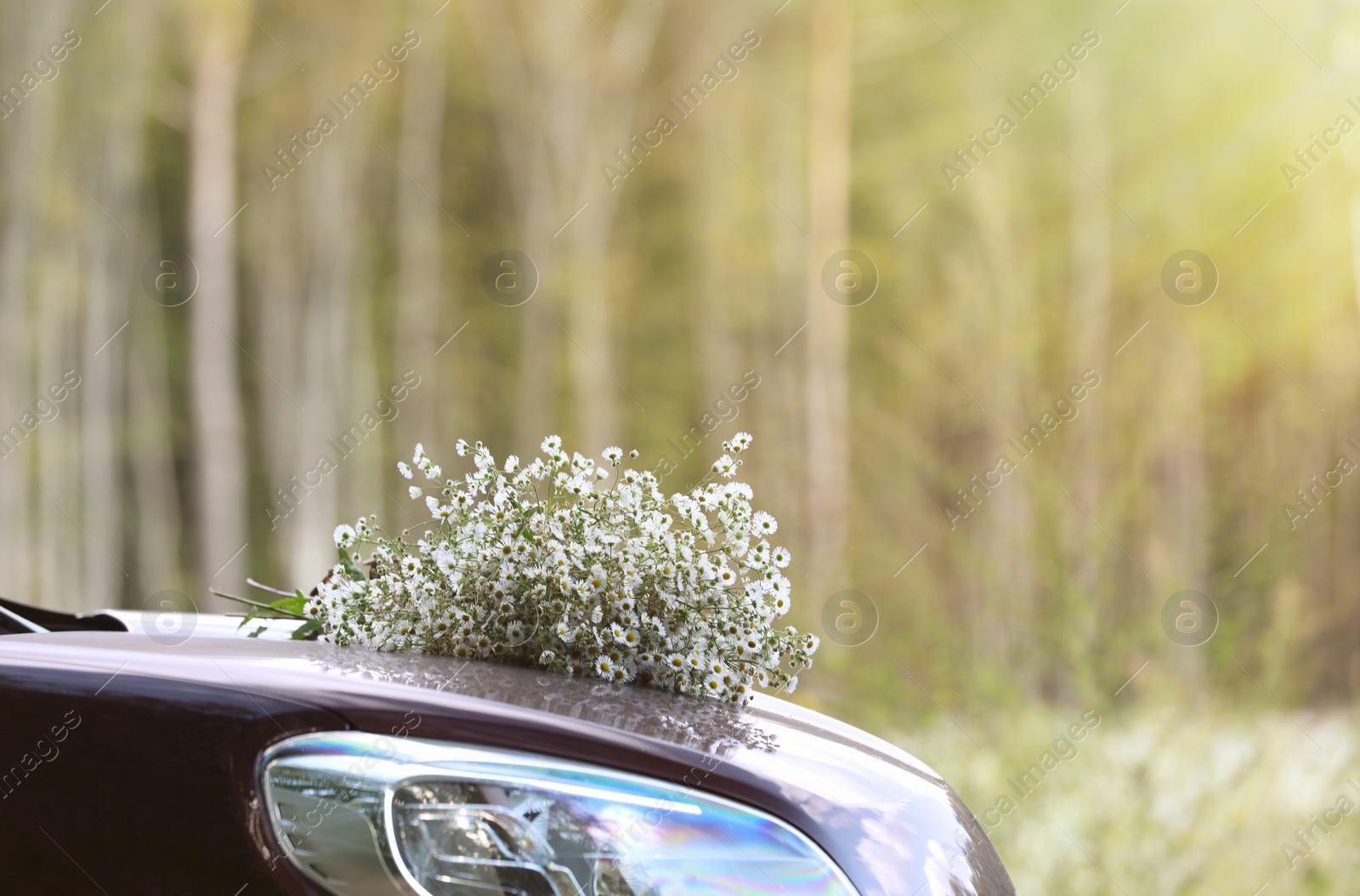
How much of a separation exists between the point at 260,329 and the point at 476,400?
2.01 metres

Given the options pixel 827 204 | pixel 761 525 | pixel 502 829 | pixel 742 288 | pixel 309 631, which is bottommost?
pixel 502 829

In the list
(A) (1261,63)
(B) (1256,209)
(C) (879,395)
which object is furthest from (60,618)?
(A) (1261,63)

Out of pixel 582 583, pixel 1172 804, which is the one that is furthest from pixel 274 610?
Answer: pixel 1172 804

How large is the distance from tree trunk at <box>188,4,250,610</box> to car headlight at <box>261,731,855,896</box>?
8898 millimetres

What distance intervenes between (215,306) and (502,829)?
30.2ft

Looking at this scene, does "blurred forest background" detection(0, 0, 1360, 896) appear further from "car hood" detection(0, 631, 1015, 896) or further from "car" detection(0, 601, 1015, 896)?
"car" detection(0, 601, 1015, 896)

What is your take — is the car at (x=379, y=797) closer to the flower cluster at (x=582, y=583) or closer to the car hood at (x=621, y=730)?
the car hood at (x=621, y=730)

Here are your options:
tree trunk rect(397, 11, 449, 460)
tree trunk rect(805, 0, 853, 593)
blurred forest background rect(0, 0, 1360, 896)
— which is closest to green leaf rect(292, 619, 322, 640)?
blurred forest background rect(0, 0, 1360, 896)

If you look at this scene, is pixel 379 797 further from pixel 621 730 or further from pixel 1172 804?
pixel 1172 804

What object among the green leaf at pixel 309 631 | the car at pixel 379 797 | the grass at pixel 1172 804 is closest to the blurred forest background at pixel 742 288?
the grass at pixel 1172 804

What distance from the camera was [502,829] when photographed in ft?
3.34

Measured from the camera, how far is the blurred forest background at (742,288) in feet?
19.0

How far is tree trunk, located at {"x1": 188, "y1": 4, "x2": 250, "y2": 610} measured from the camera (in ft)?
30.2

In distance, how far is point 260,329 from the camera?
978 centimetres
